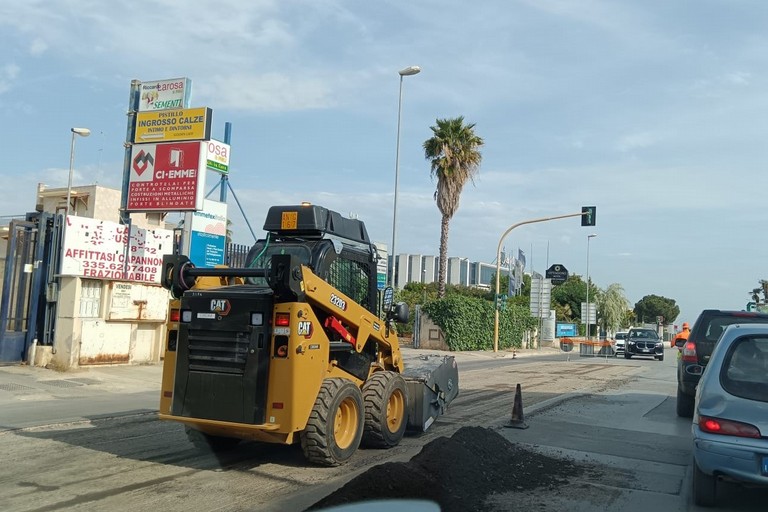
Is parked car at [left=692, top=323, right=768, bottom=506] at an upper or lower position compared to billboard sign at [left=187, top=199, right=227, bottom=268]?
lower

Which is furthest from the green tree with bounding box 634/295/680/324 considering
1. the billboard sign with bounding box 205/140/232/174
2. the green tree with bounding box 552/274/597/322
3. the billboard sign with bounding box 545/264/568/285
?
the billboard sign with bounding box 205/140/232/174

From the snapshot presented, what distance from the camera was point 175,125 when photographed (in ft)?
69.9

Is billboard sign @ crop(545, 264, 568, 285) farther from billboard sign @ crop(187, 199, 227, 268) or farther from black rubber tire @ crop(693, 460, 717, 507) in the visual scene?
black rubber tire @ crop(693, 460, 717, 507)

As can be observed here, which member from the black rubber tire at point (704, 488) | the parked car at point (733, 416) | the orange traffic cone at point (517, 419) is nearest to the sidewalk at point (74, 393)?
the orange traffic cone at point (517, 419)

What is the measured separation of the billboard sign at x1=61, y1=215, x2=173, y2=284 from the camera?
648 inches

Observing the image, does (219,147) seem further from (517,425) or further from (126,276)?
(517,425)

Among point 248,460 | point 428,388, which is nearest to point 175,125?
point 428,388

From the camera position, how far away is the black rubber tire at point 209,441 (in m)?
7.84

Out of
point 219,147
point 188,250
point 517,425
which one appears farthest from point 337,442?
point 219,147

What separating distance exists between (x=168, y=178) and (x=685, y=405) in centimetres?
1572

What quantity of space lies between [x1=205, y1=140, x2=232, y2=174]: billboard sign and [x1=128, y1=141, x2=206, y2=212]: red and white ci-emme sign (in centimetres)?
267

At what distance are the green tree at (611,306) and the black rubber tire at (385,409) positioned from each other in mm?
68241

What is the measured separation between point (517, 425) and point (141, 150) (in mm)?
16124

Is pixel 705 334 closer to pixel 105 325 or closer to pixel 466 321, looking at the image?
pixel 105 325
